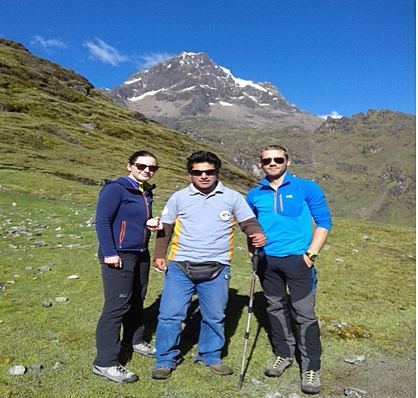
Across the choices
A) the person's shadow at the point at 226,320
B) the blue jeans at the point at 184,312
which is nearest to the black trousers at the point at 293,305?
the person's shadow at the point at 226,320

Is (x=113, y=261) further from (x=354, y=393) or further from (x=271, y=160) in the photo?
(x=354, y=393)

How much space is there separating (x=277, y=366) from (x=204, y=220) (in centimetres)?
322

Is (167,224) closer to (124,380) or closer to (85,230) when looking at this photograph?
(124,380)

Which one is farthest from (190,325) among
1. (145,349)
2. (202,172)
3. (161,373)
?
(202,172)

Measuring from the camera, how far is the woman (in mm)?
6488

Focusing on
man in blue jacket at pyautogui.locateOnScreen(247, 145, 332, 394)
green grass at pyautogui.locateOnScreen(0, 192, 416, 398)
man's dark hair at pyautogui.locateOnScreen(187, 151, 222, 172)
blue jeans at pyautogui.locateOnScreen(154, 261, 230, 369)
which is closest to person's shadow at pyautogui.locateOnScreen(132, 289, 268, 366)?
green grass at pyautogui.locateOnScreen(0, 192, 416, 398)

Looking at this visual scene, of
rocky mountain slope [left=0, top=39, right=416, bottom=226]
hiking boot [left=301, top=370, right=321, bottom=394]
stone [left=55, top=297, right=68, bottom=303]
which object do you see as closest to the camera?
hiking boot [left=301, top=370, right=321, bottom=394]

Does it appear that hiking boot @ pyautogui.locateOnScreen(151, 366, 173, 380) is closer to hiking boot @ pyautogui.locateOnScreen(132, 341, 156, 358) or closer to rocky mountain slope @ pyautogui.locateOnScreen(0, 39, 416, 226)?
hiking boot @ pyautogui.locateOnScreen(132, 341, 156, 358)

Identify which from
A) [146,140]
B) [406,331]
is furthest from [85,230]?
[146,140]

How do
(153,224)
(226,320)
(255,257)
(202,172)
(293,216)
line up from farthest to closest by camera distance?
(226,320), (293,216), (255,257), (202,172), (153,224)

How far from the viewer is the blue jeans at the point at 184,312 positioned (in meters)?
6.81

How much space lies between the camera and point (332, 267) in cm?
1530

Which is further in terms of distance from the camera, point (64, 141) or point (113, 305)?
point (64, 141)

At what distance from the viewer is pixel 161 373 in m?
6.49
